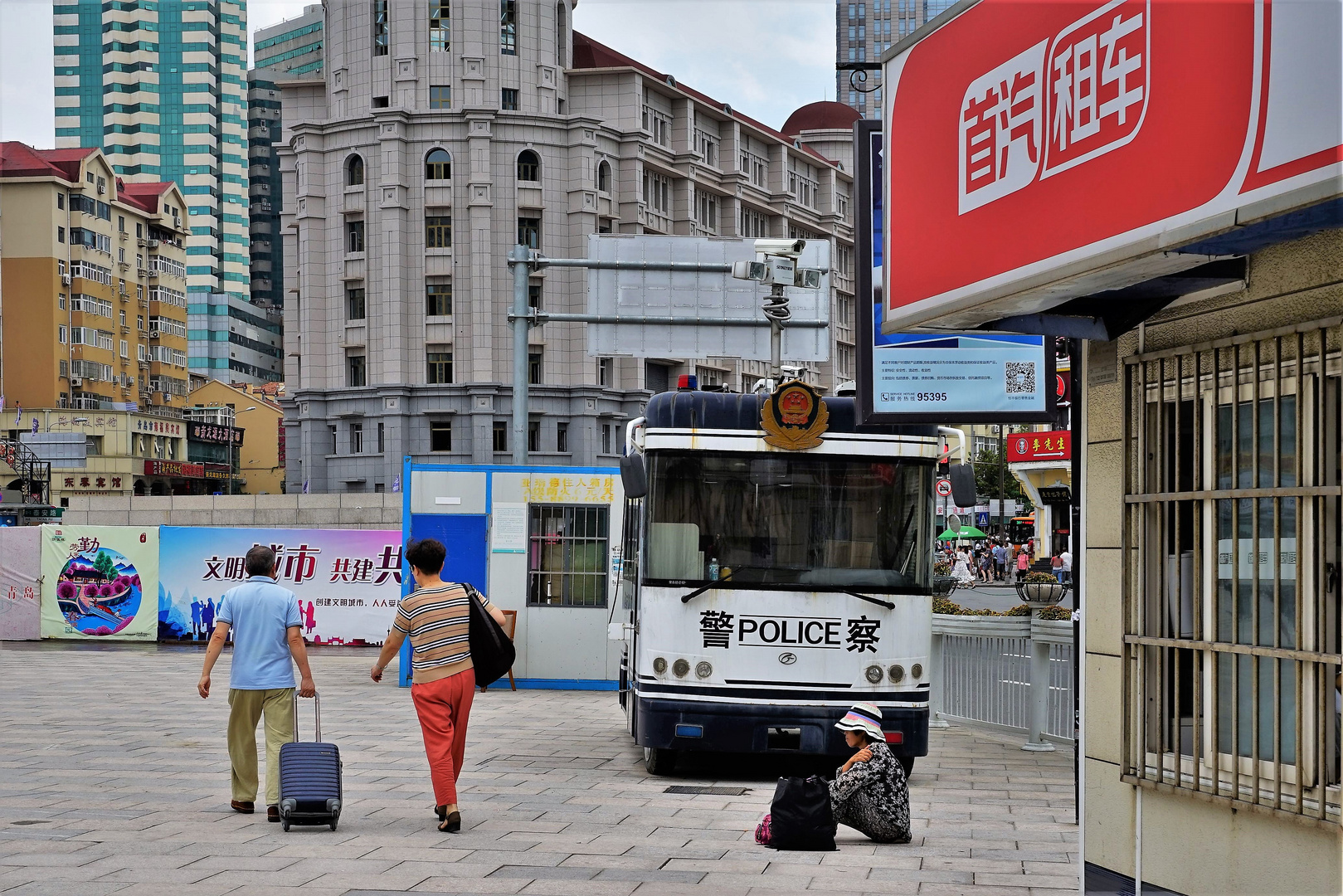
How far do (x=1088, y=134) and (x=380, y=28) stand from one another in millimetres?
67531

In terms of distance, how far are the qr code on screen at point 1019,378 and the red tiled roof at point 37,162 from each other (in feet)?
296

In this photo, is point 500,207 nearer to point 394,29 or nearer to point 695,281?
point 394,29

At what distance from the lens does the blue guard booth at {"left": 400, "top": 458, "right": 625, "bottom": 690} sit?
18.6 meters

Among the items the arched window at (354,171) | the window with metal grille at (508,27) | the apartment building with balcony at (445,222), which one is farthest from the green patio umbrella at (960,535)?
the arched window at (354,171)

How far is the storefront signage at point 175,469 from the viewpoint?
9269cm

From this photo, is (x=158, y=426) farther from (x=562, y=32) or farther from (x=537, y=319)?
(x=537, y=319)

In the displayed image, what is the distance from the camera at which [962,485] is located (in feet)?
36.8

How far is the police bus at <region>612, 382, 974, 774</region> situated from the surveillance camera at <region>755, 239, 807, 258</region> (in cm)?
576

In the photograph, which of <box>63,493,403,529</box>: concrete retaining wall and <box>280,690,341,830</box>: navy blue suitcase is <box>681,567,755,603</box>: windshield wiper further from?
<box>63,493,403,529</box>: concrete retaining wall

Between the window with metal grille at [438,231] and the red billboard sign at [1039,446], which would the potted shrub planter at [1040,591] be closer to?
the red billboard sign at [1039,446]

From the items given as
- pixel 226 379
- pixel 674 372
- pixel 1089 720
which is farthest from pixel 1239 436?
pixel 226 379

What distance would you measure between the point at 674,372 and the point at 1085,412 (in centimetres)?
6875

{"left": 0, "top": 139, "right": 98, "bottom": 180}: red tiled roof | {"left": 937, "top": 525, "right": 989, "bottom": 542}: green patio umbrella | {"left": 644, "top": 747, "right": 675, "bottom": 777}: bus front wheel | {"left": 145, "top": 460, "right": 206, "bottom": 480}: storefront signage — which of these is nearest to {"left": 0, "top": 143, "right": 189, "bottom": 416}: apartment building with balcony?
{"left": 0, "top": 139, "right": 98, "bottom": 180}: red tiled roof

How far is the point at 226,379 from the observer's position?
133 meters
